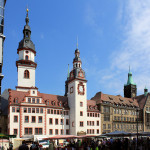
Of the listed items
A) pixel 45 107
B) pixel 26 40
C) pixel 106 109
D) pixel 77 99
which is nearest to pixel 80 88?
pixel 77 99

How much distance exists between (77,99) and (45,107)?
9258 mm

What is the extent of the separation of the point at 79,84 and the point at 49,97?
9.00 metres

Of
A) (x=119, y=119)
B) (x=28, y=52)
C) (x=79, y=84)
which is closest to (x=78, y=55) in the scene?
(x=79, y=84)

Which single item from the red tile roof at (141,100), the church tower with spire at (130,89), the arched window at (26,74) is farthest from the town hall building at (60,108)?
the church tower with spire at (130,89)

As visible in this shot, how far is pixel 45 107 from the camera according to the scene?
56125mm

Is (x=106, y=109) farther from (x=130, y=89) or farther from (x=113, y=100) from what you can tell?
(x=130, y=89)

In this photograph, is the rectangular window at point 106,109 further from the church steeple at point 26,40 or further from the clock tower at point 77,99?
the church steeple at point 26,40

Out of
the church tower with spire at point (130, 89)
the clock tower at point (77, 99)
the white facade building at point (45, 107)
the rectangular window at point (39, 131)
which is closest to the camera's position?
the white facade building at point (45, 107)

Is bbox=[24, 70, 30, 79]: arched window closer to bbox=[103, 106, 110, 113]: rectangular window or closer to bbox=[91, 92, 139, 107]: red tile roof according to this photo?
bbox=[91, 92, 139, 107]: red tile roof

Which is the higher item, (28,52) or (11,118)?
(28,52)

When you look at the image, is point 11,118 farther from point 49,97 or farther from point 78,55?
point 78,55

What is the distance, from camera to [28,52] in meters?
64.7

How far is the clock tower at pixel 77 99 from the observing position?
58.7m

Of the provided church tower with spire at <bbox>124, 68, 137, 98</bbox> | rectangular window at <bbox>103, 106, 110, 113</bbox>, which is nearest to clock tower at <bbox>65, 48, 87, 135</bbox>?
rectangular window at <bbox>103, 106, 110, 113</bbox>
